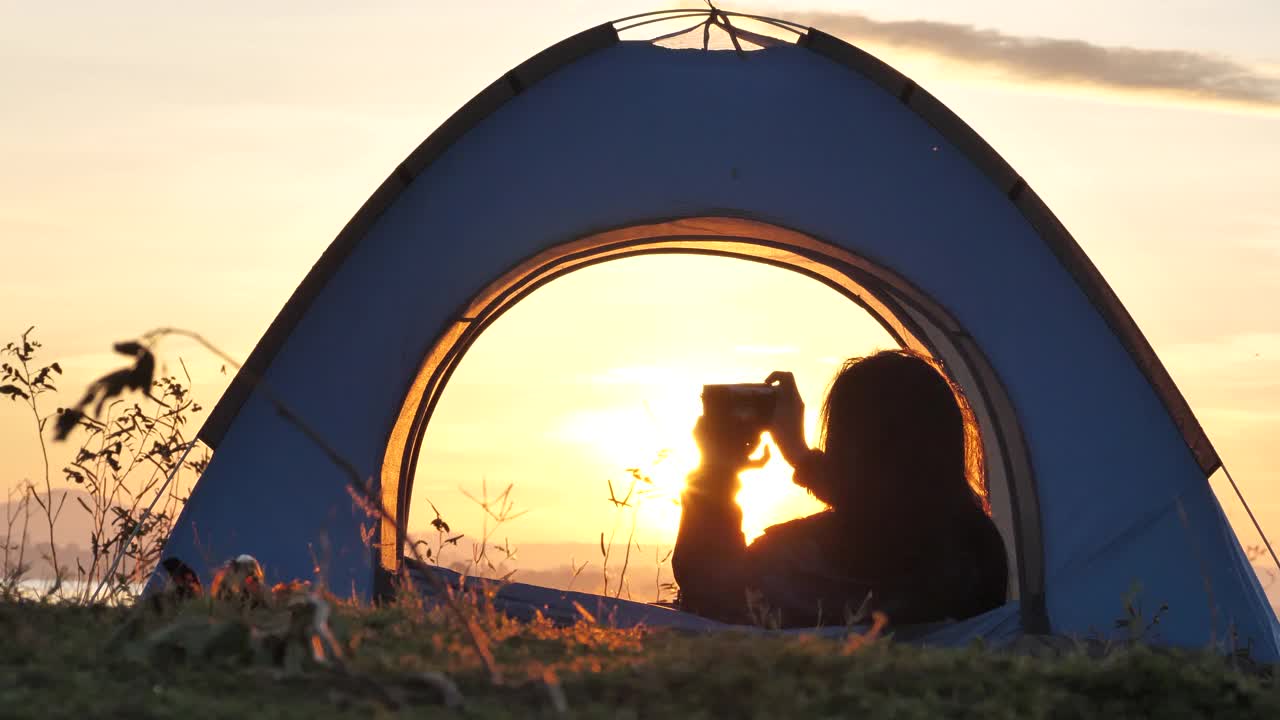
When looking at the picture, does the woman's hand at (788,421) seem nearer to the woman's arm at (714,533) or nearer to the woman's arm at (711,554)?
the woman's arm at (714,533)

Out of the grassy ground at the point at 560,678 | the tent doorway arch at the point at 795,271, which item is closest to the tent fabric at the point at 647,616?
the tent doorway arch at the point at 795,271

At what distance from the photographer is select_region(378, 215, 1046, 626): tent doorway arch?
574cm

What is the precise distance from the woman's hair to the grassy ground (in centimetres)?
177

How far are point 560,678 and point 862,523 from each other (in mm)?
2512

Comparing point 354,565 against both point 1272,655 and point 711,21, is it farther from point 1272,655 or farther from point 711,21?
point 1272,655

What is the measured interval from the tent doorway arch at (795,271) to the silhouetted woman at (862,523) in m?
0.42

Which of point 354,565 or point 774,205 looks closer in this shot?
point 354,565

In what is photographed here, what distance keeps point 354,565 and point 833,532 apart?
179 centimetres

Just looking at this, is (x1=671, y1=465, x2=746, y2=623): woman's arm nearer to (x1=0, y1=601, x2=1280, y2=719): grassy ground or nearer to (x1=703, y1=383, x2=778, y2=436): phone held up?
(x1=703, y1=383, x2=778, y2=436): phone held up

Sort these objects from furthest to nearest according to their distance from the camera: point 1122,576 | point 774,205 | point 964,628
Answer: point 774,205
point 1122,576
point 964,628

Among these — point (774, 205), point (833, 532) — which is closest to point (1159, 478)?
point (833, 532)

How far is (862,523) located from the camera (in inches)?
207

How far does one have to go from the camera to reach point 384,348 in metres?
5.84

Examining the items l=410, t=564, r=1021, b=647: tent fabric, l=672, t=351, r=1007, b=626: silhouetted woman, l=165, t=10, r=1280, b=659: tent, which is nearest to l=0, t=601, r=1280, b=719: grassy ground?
l=410, t=564, r=1021, b=647: tent fabric
